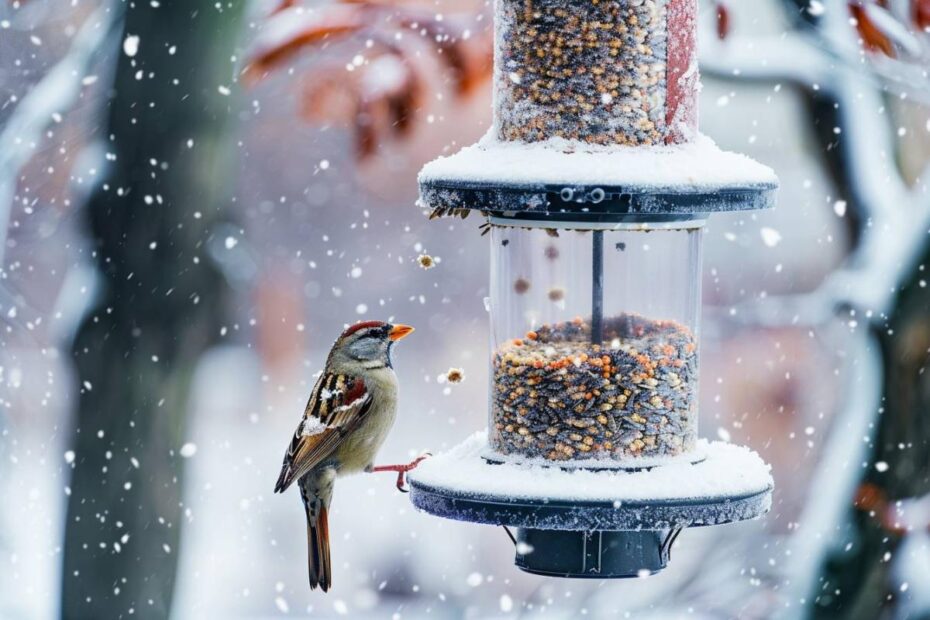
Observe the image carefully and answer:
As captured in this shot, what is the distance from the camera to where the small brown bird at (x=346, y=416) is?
5.34 metres

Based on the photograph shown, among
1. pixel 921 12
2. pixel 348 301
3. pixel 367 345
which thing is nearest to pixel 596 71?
pixel 367 345

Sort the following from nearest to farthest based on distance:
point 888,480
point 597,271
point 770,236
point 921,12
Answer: point 597,271 < point 921,12 < point 888,480 < point 770,236

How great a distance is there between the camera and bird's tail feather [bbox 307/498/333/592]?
17.6 ft

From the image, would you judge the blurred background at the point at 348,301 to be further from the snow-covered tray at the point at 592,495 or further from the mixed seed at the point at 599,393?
the snow-covered tray at the point at 592,495

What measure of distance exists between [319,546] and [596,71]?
1928 mm

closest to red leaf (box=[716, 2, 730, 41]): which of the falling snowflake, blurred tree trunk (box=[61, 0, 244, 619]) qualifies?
the falling snowflake

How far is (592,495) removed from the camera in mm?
4238

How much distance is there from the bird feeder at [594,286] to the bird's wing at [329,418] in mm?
709

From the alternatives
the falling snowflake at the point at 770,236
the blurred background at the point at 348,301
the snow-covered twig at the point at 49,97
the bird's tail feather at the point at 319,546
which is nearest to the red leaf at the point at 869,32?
the blurred background at the point at 348,301

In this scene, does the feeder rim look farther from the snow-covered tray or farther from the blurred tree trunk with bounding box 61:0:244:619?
the blurred tree trunk with bounding box 61:0:244:619

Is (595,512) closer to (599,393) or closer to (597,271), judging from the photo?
(599,393)

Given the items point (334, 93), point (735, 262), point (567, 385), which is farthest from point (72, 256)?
point (567, 385)

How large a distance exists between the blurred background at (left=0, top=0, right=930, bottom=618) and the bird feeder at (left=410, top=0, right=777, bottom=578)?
2167mm

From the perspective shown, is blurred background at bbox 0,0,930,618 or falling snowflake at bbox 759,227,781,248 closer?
blurred background at bbox 0,0,930,618
